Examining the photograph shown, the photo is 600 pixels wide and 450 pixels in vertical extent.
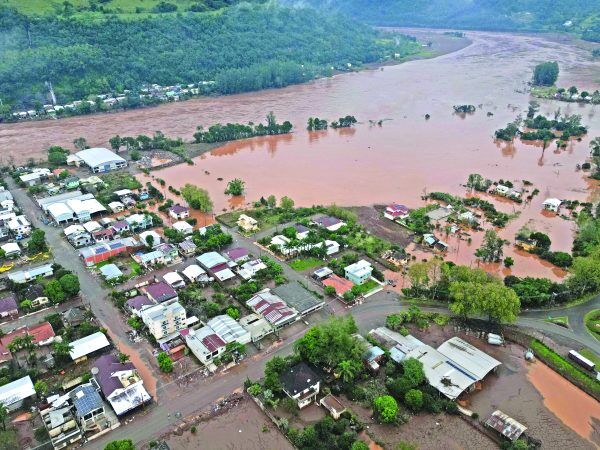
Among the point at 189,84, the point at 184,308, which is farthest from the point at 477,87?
the point at 184,308

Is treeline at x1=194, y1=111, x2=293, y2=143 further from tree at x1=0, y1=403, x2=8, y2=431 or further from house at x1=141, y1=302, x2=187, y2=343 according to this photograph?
tree at x1=0, y1=403, x2=8, y2=431

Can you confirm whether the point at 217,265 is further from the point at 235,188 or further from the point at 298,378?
the point at 235,188

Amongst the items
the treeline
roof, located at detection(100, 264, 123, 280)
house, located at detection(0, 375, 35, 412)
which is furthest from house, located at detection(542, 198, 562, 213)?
house, located at detection(0, 375, 35, 412)

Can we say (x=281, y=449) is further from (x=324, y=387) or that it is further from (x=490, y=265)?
(x=490, y=265)

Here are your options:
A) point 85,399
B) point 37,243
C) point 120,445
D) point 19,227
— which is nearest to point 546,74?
point 37,243

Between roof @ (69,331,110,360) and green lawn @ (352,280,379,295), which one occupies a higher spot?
roof @ (69,331,110,360)

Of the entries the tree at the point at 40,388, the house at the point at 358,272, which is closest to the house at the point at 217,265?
the house at the point at 358,272

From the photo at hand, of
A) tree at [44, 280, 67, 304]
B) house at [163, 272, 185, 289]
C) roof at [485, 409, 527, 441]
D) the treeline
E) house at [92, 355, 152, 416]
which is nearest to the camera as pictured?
roof at [485, 409, 527, 441]
